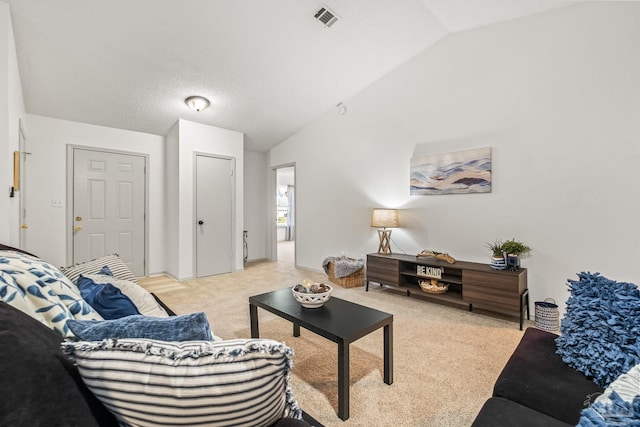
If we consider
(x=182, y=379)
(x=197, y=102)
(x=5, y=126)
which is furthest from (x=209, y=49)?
(x=182, y=379)

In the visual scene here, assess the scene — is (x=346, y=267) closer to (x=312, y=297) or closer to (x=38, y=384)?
(x=312, y=297)

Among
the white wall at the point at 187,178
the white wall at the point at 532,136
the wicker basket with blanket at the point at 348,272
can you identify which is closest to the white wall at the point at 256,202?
the white wall at the point at 187,178

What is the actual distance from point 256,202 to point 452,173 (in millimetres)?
3961

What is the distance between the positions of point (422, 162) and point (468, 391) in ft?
8.91

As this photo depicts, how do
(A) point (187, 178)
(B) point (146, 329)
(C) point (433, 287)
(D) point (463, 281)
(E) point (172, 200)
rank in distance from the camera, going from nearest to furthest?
(B) point (146, 329) < (D) point (463, 281) < (C) point (433, 287) < (A) point (187, 178) < (E) point (172, 200)

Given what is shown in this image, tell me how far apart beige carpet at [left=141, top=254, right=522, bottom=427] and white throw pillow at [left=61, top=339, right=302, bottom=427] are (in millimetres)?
1162

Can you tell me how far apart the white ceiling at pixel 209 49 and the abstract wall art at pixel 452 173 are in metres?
1.41

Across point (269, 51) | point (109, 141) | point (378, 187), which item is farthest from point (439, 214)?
point (109, 141)

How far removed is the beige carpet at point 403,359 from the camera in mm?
1666

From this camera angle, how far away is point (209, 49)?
3.19m

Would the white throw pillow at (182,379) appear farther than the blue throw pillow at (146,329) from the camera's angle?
No

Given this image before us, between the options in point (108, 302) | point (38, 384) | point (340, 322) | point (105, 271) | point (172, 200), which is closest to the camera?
point (38, 384)

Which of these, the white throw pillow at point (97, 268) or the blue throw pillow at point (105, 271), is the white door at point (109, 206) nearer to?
the white throw pillow at point (97, 268)

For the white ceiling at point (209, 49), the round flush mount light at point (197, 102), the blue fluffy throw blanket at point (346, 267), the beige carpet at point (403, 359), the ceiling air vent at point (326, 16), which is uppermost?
the ceiling air vent at point (326, 16)
